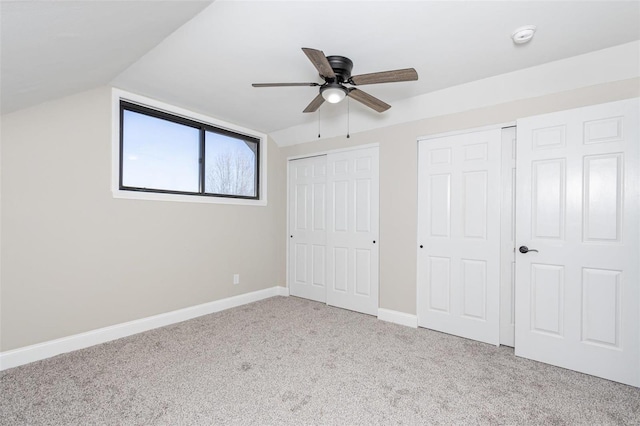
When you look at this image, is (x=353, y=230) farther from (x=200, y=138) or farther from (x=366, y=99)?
(x=200, y=138)

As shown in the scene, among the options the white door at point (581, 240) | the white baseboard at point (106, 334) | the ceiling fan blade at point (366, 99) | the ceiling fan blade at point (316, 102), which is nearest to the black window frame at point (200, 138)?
the white baseboard at point (106, 334)

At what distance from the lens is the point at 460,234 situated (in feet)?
10.0

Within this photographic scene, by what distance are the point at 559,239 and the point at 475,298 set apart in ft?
3.01

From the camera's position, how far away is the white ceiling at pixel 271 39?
5.28 feet

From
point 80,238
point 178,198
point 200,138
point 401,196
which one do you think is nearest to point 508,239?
point 401,196

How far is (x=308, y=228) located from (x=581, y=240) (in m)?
3.03

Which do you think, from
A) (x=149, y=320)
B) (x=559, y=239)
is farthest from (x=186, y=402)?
(x=559, y=239)

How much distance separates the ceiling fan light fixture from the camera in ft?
7.40

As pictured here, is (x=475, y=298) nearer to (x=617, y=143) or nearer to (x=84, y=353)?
(x=617, y=143)

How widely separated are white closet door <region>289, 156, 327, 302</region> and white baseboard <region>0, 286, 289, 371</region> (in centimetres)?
81

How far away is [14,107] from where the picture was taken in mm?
2252

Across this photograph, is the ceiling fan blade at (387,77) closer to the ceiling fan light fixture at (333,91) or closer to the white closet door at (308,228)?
the ceiling fan light fixture at (333,91)

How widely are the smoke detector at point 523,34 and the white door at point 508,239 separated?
863 mm

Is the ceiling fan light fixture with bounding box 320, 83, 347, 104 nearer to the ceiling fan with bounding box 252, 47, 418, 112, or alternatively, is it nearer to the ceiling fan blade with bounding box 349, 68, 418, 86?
the ceiling fan with bounding box 252, 47, 418, 112
